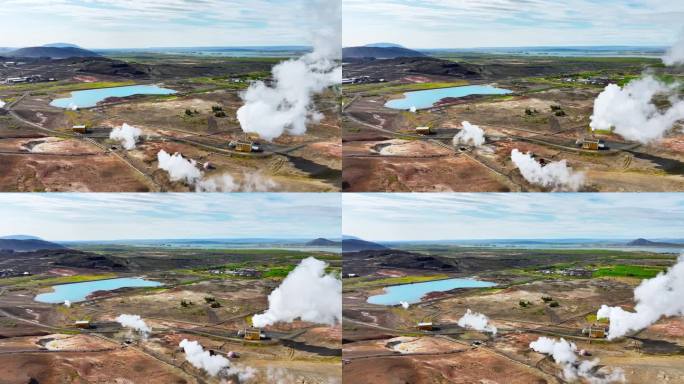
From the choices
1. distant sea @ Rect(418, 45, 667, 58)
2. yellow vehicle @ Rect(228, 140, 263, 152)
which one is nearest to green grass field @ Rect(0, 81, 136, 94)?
yellow vehicle @ Rect(228, 140, 263, 152)

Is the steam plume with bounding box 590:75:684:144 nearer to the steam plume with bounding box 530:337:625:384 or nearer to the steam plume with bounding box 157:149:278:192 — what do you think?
the steam plume with bounding box 530:337:625:384

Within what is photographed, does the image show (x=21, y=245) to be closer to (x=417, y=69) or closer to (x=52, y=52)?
(x=52, y=52)

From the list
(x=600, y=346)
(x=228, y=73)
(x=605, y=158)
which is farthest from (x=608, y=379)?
(x=228, y=73)

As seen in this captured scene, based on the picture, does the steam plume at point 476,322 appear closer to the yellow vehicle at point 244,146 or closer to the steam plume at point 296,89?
the steam plume at point 296,89

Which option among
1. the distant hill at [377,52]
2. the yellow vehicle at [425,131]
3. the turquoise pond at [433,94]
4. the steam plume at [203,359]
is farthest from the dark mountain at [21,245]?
the yellow vehicle at [425,131]

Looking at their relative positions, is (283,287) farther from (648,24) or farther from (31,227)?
(648,24)

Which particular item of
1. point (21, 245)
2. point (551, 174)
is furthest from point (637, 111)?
point (21, 245)
